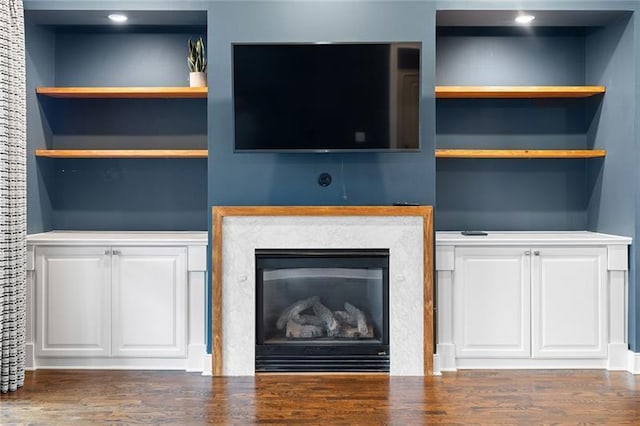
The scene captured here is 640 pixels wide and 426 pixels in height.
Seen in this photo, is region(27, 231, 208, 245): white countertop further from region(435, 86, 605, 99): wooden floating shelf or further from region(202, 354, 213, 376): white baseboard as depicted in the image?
region(435, 86, 605, 99): wooden floating shelf

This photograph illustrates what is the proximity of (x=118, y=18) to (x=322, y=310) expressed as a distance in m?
2.33

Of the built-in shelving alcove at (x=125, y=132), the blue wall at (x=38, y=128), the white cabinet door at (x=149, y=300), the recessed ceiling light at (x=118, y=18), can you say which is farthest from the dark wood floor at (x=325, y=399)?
the recessed ceiling light at (x=118, y=18)

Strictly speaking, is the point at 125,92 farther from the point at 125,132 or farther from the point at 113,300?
the point at 113,300

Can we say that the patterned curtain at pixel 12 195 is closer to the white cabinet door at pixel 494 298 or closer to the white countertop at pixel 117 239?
the white countertop at pixel 117 239

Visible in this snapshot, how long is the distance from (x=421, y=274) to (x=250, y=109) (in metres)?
1.47

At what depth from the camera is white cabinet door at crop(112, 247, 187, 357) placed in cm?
394

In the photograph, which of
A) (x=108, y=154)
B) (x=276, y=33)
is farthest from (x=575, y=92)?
(x=108, y=154)

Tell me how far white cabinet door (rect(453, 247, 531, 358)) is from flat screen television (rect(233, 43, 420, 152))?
854 millimetres

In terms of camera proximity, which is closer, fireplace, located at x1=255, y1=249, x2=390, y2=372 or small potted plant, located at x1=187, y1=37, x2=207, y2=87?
fireplace, located at x1=255, y1=249, x2=390, y2=372

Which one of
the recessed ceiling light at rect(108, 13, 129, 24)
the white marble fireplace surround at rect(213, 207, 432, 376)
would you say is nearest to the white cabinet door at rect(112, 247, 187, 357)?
the white marble fireplace surround at rect(213, 207, 432, 376)

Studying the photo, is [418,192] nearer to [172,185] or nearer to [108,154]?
[172,185]

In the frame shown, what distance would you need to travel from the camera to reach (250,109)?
3799 mm

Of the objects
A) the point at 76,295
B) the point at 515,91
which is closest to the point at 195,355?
the point at 76,295

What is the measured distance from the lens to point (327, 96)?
12.4 ft
